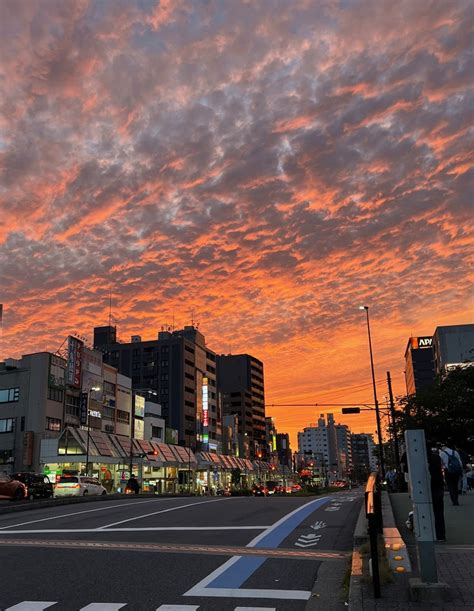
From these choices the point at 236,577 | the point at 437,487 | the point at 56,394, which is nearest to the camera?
the point at 236,577

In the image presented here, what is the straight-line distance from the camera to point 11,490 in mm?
31094

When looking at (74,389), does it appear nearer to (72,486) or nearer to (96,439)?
(96,439)

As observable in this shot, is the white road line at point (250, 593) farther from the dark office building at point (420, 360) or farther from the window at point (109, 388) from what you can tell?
the dark office building at point (420, 360)

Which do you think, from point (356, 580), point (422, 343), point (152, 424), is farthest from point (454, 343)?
point (356, 580)

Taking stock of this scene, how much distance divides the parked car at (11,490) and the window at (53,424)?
3317 centimetres

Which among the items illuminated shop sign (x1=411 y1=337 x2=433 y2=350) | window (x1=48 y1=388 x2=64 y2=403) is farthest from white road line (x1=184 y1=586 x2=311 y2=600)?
illuminated shop sign (x1=411 y1=337 x2=433 y2=350)

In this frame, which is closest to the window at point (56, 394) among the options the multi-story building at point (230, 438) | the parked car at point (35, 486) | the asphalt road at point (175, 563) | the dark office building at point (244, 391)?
the parked car at point (35, 486)

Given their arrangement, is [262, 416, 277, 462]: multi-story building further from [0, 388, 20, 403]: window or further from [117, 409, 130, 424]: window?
[0, 388, 20, 403]: window

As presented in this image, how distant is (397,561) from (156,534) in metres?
6.93

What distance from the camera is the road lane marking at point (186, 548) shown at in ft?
32.1

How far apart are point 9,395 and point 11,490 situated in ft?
122

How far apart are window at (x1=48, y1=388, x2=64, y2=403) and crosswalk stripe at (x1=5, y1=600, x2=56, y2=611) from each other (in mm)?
60759

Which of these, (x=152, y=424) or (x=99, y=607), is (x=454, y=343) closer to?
(x=152, y=424)

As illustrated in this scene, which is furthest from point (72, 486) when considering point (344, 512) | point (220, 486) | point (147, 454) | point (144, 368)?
point (144, 368)
